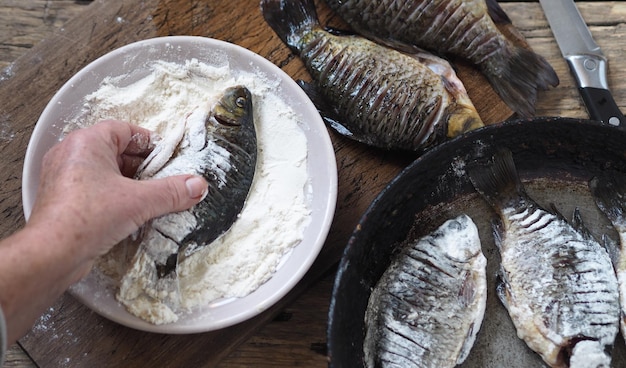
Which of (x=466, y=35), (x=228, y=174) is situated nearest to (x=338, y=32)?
(x=466, y=35)

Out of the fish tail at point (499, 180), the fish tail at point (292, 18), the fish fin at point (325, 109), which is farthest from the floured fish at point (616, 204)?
the fish tail at point (292, 18)

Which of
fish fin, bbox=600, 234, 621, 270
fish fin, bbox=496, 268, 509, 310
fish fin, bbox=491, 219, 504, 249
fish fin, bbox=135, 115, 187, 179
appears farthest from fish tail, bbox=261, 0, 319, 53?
fish fin, bbox=600, 234, 621, 270

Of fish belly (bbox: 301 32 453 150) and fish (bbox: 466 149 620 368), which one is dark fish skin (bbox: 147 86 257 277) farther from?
fish (bbox: 466 149 620 368)

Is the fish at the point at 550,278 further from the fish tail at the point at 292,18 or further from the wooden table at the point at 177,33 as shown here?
the fish tail at the point at 292,18

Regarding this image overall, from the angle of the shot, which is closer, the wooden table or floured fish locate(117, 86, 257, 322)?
floured fish locate(117, 86, 257, 322)

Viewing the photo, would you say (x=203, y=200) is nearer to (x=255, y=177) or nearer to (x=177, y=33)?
(x=255, y=177)

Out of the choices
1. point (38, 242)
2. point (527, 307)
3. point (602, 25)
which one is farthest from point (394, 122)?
point (38, 242)

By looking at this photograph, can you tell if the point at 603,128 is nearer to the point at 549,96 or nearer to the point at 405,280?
the point at 549,96
